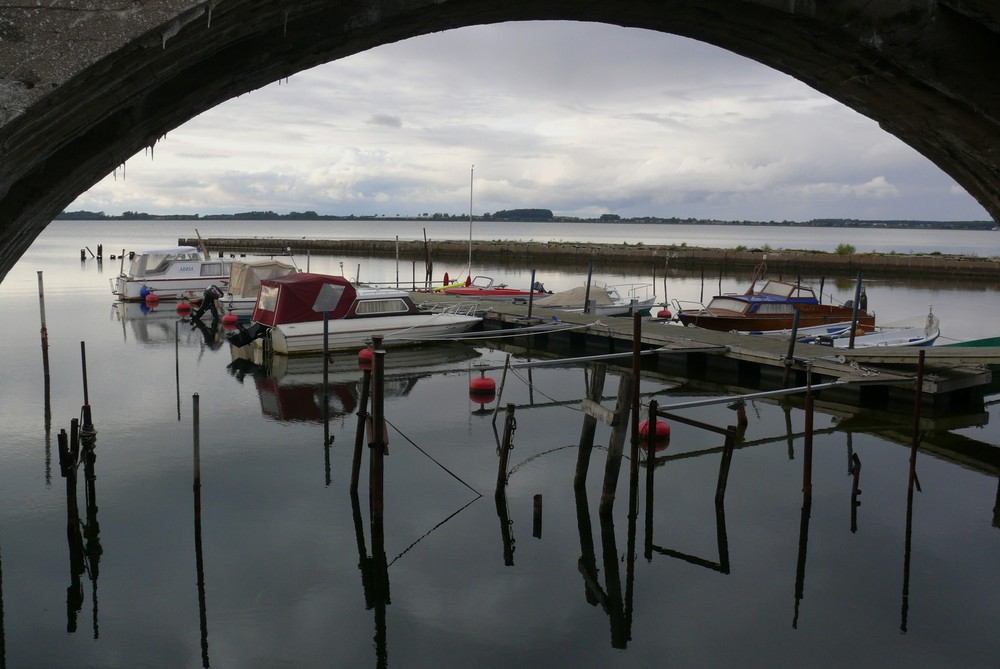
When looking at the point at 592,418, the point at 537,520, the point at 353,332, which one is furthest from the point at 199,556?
the point at 353,332

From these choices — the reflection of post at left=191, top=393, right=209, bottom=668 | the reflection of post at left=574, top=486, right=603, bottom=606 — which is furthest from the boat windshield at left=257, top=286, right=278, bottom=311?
the reflection of post at left=574, top=486, right=603, bottom=606

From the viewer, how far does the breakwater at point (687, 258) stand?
213 ft

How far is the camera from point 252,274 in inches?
1426

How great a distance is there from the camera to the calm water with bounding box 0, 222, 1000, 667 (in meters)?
10.3

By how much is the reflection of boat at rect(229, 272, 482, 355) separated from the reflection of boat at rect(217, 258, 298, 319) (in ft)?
21.1

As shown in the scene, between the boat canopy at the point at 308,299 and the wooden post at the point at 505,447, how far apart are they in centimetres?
1535

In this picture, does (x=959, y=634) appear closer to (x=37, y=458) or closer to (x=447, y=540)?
(x=447, y=540)

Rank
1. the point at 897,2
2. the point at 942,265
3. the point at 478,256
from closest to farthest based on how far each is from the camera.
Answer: the point at 897,2 < the point at 942,265 < the point at 478,256

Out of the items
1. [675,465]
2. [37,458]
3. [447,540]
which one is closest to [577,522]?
[447,540]

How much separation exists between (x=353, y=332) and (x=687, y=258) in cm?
5267

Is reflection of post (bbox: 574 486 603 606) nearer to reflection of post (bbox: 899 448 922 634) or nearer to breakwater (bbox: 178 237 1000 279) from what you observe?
reflection of post (bbox: 899 448 922 634)

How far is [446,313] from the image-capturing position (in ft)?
103

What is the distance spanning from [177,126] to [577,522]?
1044cm

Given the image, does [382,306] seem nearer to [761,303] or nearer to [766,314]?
[761,303]
